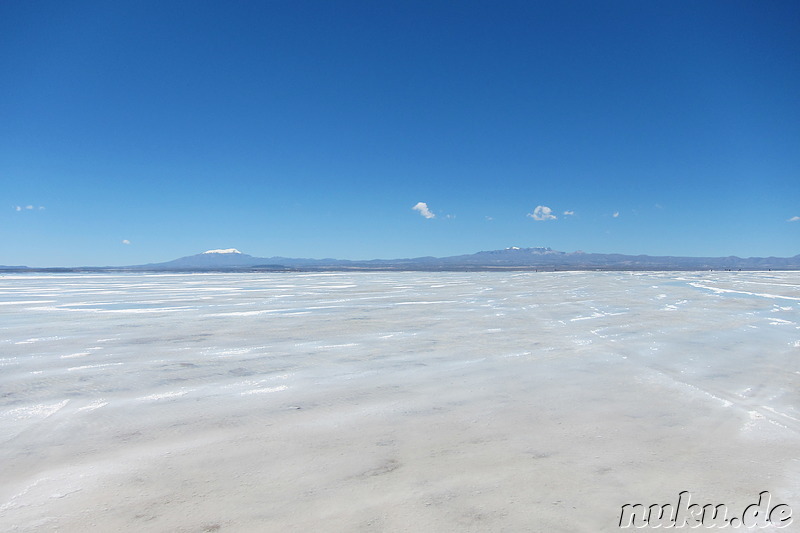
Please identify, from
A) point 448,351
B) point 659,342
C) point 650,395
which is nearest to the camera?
point 650,395

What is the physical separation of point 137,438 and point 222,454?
98cm

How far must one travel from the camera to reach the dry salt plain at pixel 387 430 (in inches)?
123

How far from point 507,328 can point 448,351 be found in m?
3.23

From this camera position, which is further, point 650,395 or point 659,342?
point 659,342

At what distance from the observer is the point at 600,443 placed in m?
4.18

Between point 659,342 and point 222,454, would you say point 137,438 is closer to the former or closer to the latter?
point 222,454

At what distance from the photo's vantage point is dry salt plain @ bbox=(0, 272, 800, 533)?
3115 mm

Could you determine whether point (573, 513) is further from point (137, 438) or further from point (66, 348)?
point (66, 348)

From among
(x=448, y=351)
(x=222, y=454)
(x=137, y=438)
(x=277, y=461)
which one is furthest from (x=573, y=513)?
(x=448, y=351)

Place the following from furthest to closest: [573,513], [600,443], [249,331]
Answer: [249,331] → [600,443] → [573,513]

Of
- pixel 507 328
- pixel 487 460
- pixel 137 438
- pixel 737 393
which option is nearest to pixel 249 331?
pixel 507 328

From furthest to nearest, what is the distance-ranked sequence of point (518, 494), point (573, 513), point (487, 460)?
point (487, 460), point (518, 494), point (573, 513)

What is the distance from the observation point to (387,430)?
14.9 ft

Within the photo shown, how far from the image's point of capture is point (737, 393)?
5684 mm
